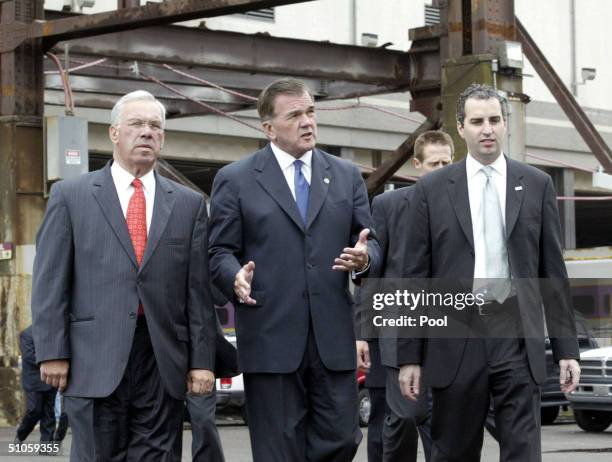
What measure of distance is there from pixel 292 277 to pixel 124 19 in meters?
11.6

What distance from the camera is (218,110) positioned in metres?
24.2

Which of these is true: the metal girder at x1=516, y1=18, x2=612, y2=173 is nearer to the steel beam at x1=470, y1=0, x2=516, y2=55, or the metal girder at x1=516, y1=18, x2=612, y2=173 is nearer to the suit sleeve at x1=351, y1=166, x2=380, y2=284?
the steel beam at x1=470, y1=0, x2=516, y2=55

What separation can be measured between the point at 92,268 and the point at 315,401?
121 cm

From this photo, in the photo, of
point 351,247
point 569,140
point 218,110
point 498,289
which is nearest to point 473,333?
point 498,289

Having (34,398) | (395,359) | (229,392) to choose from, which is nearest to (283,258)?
(395,359)

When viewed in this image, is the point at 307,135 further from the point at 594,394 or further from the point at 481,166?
the point at 594,394

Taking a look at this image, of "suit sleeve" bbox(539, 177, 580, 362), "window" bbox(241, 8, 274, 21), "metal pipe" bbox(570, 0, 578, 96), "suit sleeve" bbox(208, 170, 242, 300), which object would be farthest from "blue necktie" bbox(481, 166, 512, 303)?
"metal pipe" bbox(570, 0, 578, 96)

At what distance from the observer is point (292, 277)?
739cm

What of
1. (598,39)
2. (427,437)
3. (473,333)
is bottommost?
(427,437)

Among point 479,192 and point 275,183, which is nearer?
point 479,192

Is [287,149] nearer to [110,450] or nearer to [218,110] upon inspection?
[110,450]

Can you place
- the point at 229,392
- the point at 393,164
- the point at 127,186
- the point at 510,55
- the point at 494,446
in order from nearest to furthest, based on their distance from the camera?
the point at 127,186 < the point at 510,55 < the point at 494,446 < the point at 229,392 < the point at 393,164

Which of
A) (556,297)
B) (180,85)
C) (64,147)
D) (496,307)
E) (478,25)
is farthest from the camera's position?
(180,85)

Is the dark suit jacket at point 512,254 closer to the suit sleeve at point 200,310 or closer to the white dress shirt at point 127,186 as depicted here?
the suit sleeve at point 200,310
